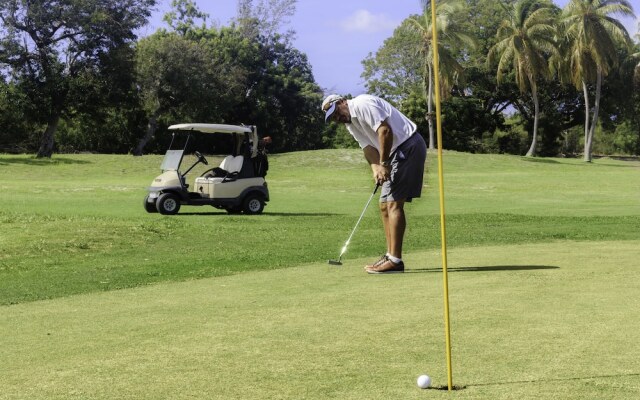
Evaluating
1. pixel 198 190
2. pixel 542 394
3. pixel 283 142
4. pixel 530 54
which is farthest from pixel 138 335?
pixel 283 142

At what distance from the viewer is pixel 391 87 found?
7988cm

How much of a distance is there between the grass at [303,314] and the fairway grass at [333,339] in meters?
0.02

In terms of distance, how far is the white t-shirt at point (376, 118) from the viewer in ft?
31.7

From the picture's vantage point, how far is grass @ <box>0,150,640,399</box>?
5.05 metres

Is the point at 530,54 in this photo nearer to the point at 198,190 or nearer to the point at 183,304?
the point at 198,190

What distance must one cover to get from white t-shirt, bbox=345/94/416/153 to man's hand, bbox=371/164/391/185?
23 centimetres

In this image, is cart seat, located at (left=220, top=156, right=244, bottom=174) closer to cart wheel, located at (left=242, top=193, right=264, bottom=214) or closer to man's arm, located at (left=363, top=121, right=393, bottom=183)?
cart wheel, located at (left=242, top=193, right=264, bottom=214)

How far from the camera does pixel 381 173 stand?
9734 millimetres

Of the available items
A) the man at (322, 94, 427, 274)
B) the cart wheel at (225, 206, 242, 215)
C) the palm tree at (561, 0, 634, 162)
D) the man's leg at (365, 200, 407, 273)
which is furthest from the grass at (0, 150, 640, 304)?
the palm tree at (561, 0, 634, 162)

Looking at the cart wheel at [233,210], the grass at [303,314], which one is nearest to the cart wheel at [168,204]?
the cart wheel at [233,210]

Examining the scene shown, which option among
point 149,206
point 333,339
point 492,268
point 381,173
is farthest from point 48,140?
point 333,339

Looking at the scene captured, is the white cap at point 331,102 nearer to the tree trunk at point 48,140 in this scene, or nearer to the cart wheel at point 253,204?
the cart wheel at point 253,204

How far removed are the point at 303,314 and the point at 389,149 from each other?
3.09 meters

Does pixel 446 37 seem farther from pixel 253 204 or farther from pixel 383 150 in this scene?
pixel 383 150
